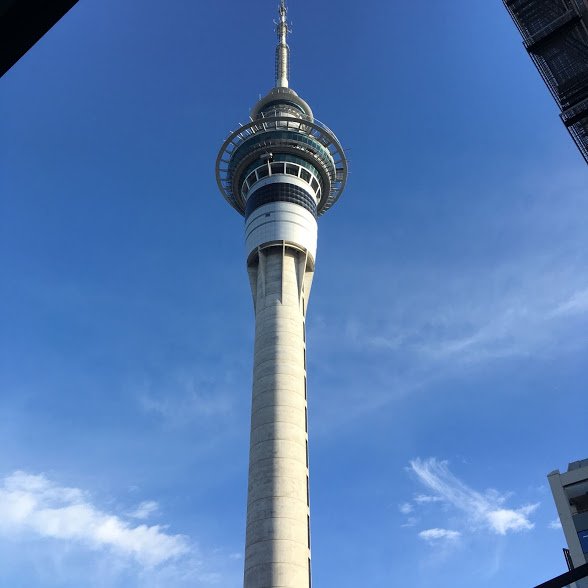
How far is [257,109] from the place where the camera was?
377 feet

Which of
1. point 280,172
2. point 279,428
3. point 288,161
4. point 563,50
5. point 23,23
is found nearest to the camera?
point 23,23

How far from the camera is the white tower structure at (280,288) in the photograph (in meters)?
67.8

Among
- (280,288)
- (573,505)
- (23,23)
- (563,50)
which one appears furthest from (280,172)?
(23,23)

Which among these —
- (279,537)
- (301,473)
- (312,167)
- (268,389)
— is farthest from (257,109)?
(279,537)

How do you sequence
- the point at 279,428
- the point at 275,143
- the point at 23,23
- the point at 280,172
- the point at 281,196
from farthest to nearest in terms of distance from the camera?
the point at 275,143 < the point at 280,172 < the point at 281,196 < the point at 279,428 < the point at 23,23

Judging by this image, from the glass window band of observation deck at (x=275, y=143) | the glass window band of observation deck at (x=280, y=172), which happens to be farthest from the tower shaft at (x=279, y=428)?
the glass window band of observation deck at (x=275, y=143)

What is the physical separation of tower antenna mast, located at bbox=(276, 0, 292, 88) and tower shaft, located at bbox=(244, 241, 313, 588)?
45953 millimetres

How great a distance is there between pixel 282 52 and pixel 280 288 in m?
64.3

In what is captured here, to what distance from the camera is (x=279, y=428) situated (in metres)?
74.3

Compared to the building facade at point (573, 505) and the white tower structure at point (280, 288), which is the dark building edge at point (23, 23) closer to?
the building facade at point (573, 505)

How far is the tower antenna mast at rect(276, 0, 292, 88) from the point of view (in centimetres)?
12067

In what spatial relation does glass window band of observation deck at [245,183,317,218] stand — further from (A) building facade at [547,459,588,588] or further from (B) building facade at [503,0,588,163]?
(B) building facade at [503,0,588,163]

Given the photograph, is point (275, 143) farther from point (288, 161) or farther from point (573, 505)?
point (573, 505)

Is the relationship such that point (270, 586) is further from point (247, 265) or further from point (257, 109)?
point (257, 109)
